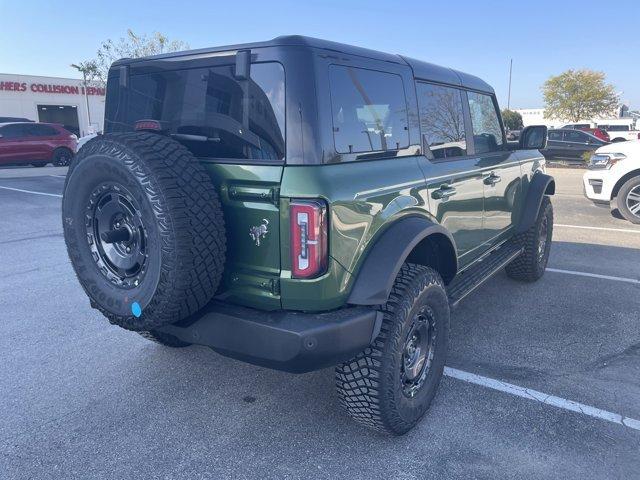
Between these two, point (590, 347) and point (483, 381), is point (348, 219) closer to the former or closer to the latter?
point (483, 381)

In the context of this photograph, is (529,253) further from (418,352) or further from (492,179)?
(418,352)

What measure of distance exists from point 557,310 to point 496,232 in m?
1.02

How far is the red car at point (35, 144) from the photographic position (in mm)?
16641

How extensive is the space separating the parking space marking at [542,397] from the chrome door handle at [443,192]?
47.6 inches

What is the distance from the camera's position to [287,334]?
7.24 feet

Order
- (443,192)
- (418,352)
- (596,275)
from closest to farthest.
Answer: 1. (418,352)
2. (443,192)
3. (596,275)

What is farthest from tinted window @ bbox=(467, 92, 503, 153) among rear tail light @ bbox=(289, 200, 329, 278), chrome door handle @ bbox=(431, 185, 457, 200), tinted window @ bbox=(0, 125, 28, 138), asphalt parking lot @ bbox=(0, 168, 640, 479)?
tinted window @ bbox=(0, 125, 28, 138)

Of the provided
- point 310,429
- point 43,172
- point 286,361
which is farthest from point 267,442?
point 43,172

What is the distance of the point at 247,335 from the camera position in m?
2.33

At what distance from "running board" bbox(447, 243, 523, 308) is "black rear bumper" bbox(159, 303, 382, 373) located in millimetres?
1109

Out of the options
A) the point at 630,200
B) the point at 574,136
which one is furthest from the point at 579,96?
the point at 630,200

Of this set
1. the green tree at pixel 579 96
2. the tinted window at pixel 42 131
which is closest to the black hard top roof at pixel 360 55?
the tinted window at pixel 42 131

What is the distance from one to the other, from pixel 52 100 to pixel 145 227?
38.7 metres

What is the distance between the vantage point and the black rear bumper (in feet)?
7.29
